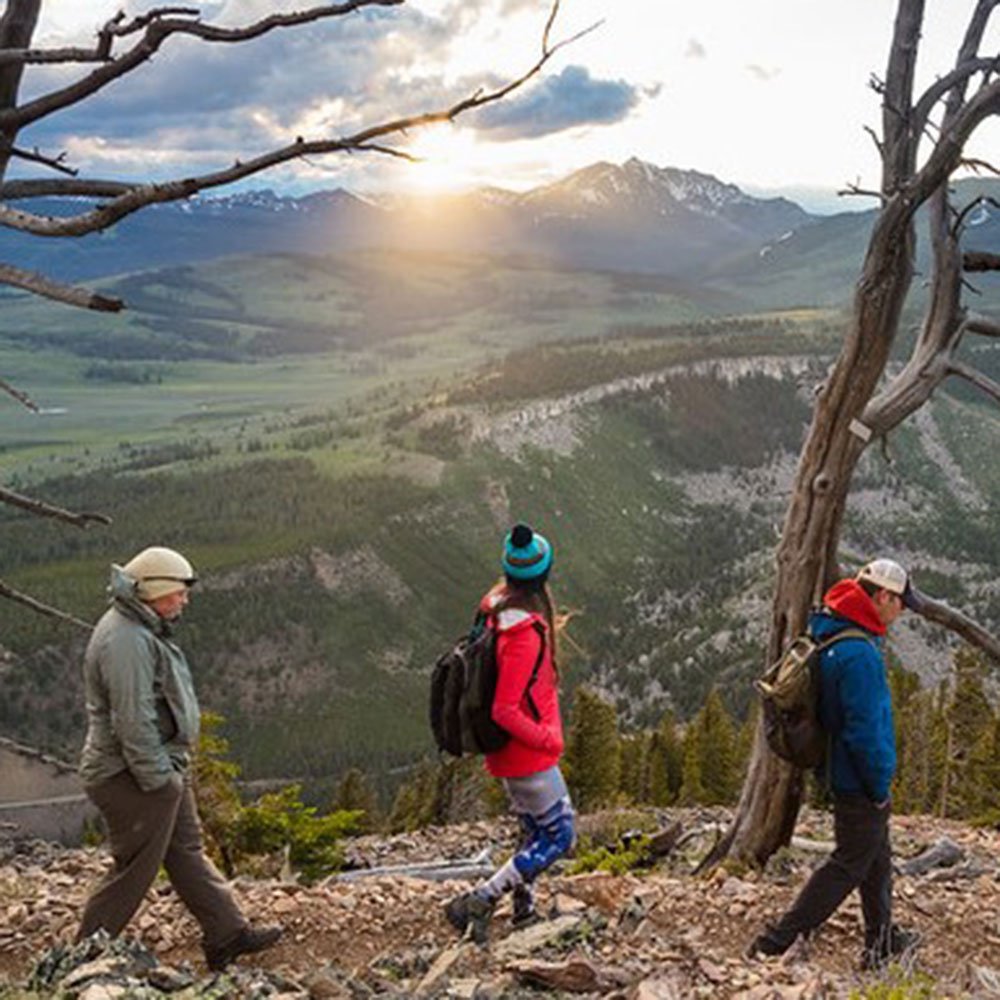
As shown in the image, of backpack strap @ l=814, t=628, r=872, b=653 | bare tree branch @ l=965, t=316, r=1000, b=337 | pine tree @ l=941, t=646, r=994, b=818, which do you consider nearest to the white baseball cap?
backpack strap @ l=814, t=628, r=872, b=653

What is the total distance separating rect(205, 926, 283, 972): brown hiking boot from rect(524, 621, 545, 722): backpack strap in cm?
206

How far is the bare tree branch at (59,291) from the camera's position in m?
3.77

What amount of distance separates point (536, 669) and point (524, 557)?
2.01 ft

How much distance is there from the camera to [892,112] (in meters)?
8.66

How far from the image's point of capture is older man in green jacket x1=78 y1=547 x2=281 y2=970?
18.4 ft

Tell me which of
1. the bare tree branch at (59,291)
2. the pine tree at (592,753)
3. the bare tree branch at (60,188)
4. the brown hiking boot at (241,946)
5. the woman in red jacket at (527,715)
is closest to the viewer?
the bare tree branch at (59,291)

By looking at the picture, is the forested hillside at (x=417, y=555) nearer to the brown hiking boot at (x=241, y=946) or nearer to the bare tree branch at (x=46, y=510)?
the brown hiking boot at (x=241, y=946)

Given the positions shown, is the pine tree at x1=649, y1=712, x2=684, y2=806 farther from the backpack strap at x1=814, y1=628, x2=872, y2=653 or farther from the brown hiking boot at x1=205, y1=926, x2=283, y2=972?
the backpack strap at x1=814, y1=628, x2=872, y2=653

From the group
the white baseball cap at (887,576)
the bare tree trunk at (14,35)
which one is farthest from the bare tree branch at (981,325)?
the bare tree trunk at (14,35)

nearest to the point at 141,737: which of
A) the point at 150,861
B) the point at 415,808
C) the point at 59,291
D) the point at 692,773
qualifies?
the point at 150,861

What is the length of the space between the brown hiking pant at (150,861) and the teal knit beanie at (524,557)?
2.13 m

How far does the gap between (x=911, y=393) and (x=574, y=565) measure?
480 ft

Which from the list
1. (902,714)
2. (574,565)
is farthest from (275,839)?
(574,565)

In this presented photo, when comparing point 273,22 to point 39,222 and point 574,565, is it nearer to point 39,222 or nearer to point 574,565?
point 39,222
